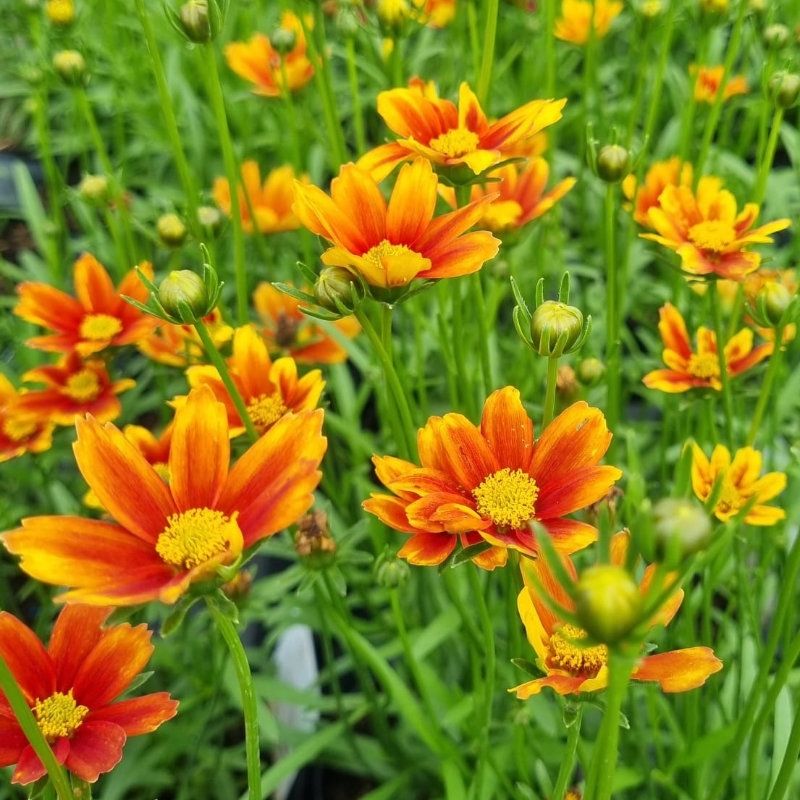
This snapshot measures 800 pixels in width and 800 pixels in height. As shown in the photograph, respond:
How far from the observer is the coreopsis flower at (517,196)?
0.88 metres

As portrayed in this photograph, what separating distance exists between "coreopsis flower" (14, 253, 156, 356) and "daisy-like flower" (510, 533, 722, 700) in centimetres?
52

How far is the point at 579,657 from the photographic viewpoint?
22.7 inches

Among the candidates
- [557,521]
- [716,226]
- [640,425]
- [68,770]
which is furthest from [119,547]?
[640,425]

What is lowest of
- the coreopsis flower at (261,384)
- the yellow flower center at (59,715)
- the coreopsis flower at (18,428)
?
the yellow flower center at (59,715)

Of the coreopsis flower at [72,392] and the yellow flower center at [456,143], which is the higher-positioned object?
the yellow flower center at [456,143]

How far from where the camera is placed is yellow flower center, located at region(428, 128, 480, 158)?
2.27ft

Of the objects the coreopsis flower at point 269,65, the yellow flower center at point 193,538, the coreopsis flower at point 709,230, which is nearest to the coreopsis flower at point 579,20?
the coreopsis flower at point 269,65

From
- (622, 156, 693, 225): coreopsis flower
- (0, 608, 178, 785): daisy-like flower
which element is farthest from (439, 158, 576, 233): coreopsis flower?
(0, 608, 178, 785): daisy-like flower

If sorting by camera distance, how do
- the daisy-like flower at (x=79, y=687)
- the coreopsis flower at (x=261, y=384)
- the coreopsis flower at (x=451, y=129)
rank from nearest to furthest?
the daisy-like flower at (x=79, y=687) → the coreopsis flower at (x=451, y=129) → the coreopsis flower at (x=261, y=384)

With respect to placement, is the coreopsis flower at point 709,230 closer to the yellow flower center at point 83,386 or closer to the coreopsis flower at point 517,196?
the coreopsis flower at point 517,196

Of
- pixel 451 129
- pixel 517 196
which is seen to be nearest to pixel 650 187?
pixel 517 196

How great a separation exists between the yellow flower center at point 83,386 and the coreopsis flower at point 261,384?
17 centimetres

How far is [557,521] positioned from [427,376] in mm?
850

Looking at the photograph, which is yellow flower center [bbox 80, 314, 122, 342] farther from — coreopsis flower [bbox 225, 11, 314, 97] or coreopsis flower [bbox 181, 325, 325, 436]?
coreopsis flower [bbox 225, 11, 314, 97]
